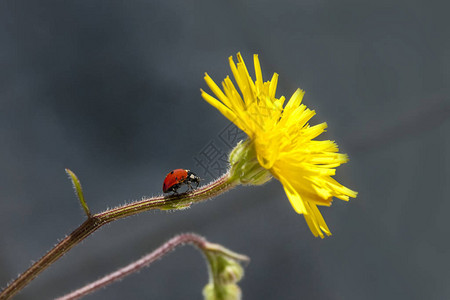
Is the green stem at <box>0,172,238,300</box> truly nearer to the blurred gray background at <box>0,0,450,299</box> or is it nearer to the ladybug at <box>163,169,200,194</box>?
the ladybug at <box>163,169,200,194</box>

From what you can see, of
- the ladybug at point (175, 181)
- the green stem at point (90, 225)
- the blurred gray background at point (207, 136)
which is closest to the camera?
the green stem at point (90, 225)

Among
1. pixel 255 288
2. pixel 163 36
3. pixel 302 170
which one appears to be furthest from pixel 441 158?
pixel 302 170

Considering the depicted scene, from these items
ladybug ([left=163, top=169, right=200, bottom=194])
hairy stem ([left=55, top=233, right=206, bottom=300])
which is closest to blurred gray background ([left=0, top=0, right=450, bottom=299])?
ladybug ([left=163, top=169, right=200, bottom=194])

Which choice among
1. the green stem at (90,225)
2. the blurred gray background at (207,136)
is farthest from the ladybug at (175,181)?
the blurred gray background at (207,136)

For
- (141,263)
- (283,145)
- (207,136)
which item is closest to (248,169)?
(283,145)

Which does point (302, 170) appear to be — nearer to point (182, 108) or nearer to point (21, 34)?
point (182, 108)

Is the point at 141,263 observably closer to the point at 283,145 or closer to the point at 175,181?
the point at 175,181

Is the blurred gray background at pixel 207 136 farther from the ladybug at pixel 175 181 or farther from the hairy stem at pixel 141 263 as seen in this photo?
the hairy stem at pixel 141 263
